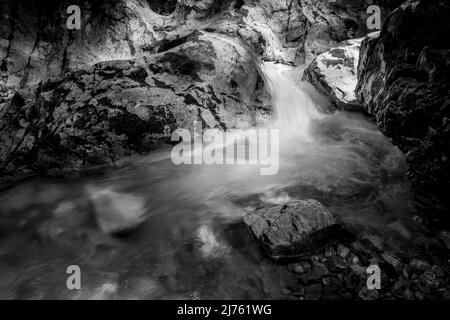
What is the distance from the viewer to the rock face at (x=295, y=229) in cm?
288

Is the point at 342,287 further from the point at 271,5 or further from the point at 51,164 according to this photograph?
the point at 271,5

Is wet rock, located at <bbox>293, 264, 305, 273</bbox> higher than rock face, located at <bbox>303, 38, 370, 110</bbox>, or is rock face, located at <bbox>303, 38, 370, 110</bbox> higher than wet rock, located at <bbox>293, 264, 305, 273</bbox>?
rock face, located at <bbox>303, 38, 370, 110</bbox>

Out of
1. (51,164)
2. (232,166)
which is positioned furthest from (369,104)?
(51,164)

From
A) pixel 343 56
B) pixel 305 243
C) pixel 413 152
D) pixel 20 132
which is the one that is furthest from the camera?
pixel 343 56

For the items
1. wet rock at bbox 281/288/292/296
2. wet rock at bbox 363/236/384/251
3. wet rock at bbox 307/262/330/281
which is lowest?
wet rock at bbox 281/288/292/296

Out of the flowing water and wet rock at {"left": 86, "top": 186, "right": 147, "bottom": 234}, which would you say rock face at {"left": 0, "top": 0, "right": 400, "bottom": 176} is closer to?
the flowing water

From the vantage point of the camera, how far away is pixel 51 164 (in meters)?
5.74

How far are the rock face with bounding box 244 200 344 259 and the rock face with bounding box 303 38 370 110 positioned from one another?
437 cm

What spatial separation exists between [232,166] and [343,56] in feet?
15.6

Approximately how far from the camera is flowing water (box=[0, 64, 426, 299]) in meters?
2.79

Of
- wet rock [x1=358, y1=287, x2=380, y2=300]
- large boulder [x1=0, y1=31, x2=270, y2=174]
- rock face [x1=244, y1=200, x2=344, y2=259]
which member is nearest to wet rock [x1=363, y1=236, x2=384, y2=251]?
rock face [x1=244, y1=200, x2=344, y2=259]

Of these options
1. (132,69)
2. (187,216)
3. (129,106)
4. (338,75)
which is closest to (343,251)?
(187,216)

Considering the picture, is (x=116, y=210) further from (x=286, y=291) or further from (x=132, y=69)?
(x=132, y=69)

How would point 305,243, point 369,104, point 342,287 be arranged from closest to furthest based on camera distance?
1. point 342,287
2. point 305,243
3. point 369,104
